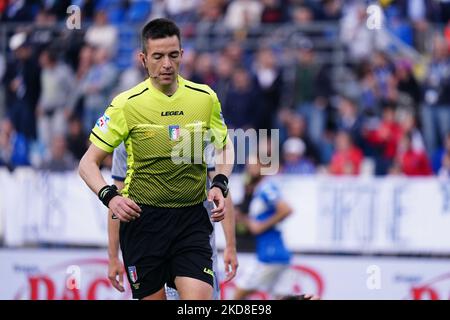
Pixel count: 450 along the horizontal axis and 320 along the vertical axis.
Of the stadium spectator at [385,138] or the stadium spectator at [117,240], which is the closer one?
the stadium spectator at [117,240]

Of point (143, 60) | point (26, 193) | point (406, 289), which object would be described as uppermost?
point (143, 60)

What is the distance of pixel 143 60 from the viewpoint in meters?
7.56

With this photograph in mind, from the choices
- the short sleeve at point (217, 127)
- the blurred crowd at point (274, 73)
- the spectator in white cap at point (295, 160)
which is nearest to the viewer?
the short sleeve at point (217, 127)

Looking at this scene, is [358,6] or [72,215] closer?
[72,215]

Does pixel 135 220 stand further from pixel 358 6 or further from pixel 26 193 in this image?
pixel 358 6

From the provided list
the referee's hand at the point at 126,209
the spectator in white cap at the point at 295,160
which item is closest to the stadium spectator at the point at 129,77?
the spectator in white cap at the point at 295,160

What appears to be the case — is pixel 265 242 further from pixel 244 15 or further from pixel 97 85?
pixel 244 15

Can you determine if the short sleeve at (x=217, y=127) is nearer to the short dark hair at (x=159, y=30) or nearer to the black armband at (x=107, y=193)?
the short dark hair at (x=159, y=30)

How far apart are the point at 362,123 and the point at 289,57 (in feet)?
5.86

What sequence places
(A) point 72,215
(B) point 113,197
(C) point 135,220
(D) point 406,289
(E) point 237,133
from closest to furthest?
(B) point 113,197
(C) point 135,220
(D) point 406,289
(A) point 72,215
(E) point 237,133

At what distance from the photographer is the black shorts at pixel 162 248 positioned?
756 centimetres

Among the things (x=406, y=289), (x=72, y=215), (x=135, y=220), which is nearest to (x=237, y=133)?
(x=72, y=215)

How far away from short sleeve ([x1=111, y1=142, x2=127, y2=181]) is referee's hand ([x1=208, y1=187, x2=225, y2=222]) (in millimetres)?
1016
